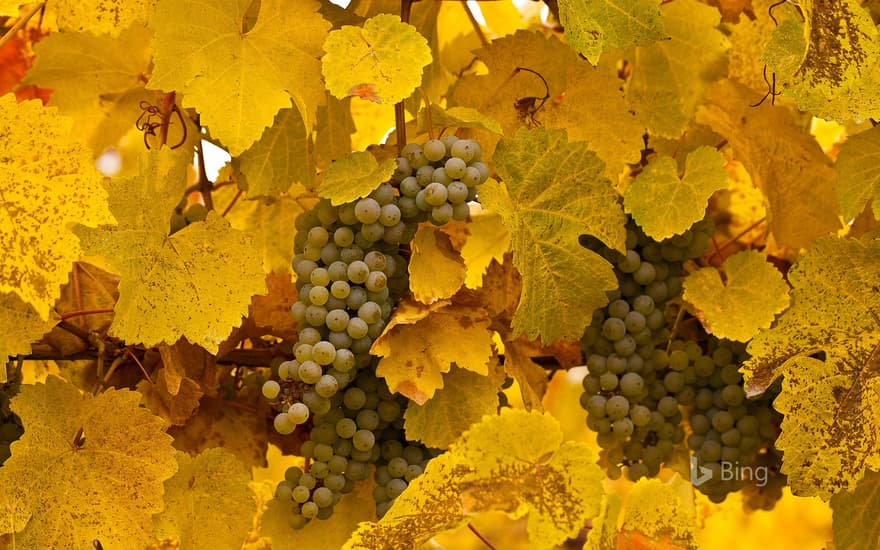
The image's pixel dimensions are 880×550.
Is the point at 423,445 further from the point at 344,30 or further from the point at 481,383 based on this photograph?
the point at 344,30

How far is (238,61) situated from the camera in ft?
2.68

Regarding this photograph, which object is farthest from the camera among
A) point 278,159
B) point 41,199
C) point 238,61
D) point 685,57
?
point 685,57

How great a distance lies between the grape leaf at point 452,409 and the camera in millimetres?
823

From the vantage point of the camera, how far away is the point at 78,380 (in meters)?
0.93

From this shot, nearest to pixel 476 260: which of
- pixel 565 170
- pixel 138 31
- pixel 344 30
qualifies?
pixel 565 170

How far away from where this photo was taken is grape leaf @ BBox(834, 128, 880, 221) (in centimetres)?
87

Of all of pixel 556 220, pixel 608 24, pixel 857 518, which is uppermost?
pixel 608 24

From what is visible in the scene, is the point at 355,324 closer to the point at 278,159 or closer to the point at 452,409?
the point at 452,409

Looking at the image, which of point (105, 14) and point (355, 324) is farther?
point (105, 14)

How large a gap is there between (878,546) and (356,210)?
48 centimetres

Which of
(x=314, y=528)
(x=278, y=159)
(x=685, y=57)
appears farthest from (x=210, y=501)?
(x=685, y=57)

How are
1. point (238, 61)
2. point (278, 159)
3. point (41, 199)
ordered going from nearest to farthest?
point (41, 199), point (238, 61), point (278, 159)

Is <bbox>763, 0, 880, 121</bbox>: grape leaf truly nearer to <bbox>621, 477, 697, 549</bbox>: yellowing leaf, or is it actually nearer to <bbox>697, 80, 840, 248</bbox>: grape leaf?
<bbox>697, 80, 840, 248</bbox>: grape leaf

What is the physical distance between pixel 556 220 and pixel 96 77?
18.6 inches
